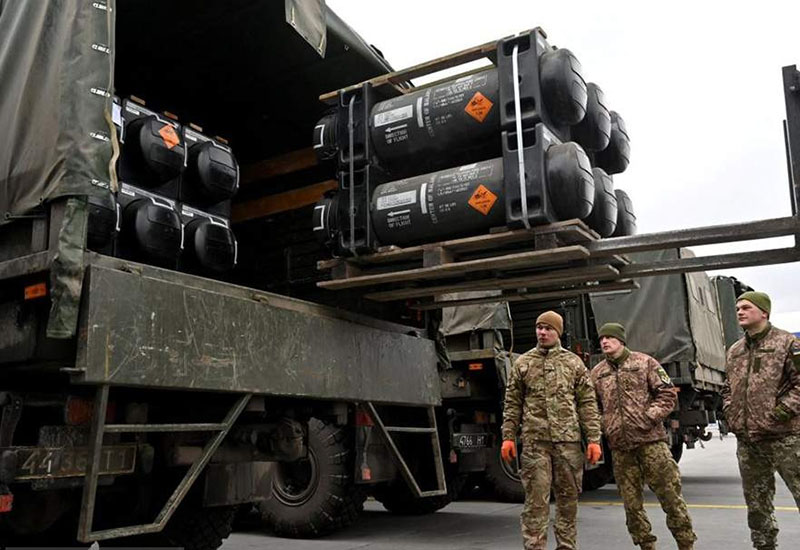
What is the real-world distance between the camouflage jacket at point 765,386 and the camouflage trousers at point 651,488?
1.75ft

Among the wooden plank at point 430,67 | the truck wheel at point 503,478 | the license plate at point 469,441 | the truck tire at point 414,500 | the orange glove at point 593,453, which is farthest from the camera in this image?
the truck wheel at point 503,478

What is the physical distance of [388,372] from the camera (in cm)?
523

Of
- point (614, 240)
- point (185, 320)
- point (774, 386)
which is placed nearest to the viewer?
point (185, 320)

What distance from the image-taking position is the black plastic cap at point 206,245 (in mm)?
4730

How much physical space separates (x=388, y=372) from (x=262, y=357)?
1241 mm

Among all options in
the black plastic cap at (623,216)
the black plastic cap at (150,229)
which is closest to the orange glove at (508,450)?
Answer: the black plastic cap at (623,216)

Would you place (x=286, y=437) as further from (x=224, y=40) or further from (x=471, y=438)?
(x=471, y=438)

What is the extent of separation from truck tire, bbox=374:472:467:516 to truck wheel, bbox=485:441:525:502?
0.81 metres

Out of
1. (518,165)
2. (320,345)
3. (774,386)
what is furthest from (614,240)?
(320,345)

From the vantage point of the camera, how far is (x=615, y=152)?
210 inches

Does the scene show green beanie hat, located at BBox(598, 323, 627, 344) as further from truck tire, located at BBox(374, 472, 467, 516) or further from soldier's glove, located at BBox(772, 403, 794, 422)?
truck tire, located at BBox(374, 472, 467, 516)

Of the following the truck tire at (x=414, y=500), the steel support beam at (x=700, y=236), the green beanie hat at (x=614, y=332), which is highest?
the steel support beam at (x=700, y=236)

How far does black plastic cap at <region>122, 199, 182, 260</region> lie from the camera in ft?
14.0

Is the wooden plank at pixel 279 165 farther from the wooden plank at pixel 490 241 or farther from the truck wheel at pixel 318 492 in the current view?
the truck wheel at pixel 318 492
